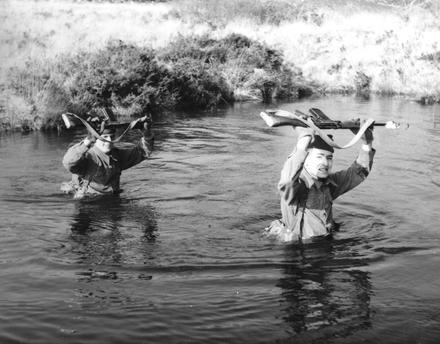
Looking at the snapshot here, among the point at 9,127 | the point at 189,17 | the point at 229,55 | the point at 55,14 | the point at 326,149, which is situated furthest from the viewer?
the point at 189,17

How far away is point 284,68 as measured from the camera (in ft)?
82.9

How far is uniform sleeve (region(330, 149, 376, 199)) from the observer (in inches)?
263

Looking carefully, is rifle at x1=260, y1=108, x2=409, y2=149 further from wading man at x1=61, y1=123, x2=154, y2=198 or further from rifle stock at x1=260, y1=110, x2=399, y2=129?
wading man at x1=61, y1=123, x2=154, y2=198

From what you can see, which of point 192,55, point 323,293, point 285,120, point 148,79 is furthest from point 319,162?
point 192,55

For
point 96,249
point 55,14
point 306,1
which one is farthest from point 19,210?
point 306,1

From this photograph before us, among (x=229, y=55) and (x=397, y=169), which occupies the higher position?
(x=229, y=55)

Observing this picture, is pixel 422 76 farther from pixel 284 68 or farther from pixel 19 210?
pixel 19 210

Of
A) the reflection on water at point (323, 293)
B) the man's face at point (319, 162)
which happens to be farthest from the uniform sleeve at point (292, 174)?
the reflection on water at point (323, 293)

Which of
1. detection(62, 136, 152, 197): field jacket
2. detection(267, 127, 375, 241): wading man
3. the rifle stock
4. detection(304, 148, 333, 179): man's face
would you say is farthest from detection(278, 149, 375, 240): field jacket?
detection(62, 136, 152, 197): field jacket

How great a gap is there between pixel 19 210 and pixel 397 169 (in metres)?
6.64

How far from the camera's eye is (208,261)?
21.9ft

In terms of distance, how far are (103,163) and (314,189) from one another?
11.2 feet

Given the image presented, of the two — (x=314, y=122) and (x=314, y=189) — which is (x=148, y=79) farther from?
(x=314, y=122)

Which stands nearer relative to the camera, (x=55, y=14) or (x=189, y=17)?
(x=55, y=14)
